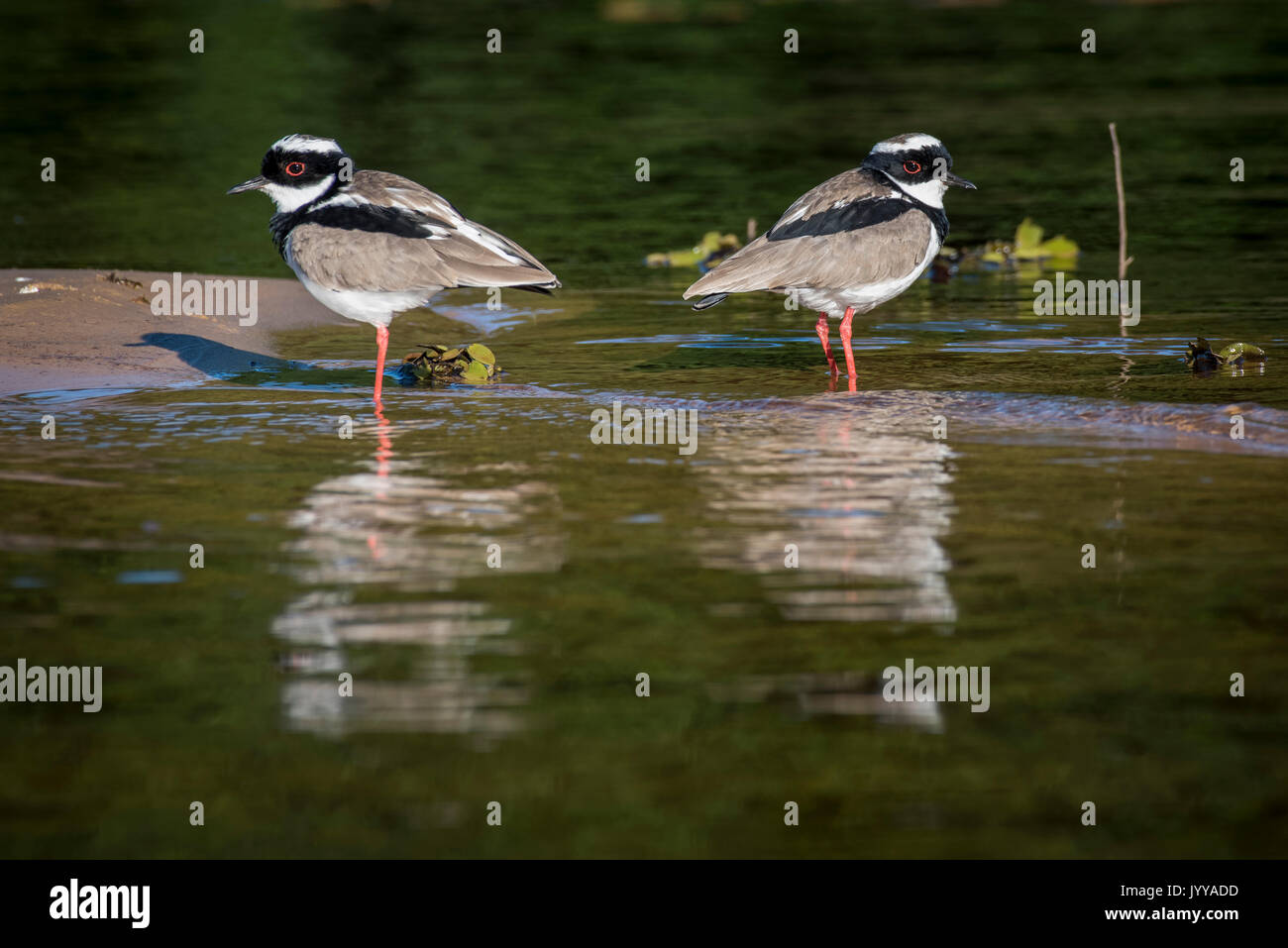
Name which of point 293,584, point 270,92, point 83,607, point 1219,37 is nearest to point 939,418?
point 293,584

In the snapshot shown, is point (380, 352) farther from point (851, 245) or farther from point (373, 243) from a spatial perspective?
point (851, 245)

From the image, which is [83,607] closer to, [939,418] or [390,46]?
[939,418]

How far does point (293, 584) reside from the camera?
770cm

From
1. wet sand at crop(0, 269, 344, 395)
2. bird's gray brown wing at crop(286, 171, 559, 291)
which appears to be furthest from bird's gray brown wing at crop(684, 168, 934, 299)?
wet sand at crop(0, 269, 344, 395)

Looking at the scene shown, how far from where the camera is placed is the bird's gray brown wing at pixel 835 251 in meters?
11.9

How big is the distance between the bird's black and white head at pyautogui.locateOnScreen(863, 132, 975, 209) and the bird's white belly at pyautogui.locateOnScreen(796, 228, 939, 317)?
0.43m

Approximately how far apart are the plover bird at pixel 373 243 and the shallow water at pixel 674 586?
0.82m

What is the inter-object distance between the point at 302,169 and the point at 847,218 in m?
3.90

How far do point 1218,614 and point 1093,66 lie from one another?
28.9 m

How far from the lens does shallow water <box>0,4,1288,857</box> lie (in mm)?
5660

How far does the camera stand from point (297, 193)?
1201 cm

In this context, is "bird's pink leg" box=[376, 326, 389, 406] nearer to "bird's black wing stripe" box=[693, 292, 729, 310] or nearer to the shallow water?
the shallow water

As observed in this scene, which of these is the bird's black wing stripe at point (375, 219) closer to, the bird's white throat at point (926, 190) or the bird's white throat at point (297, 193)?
the bird's white throat at point (297, 193)
